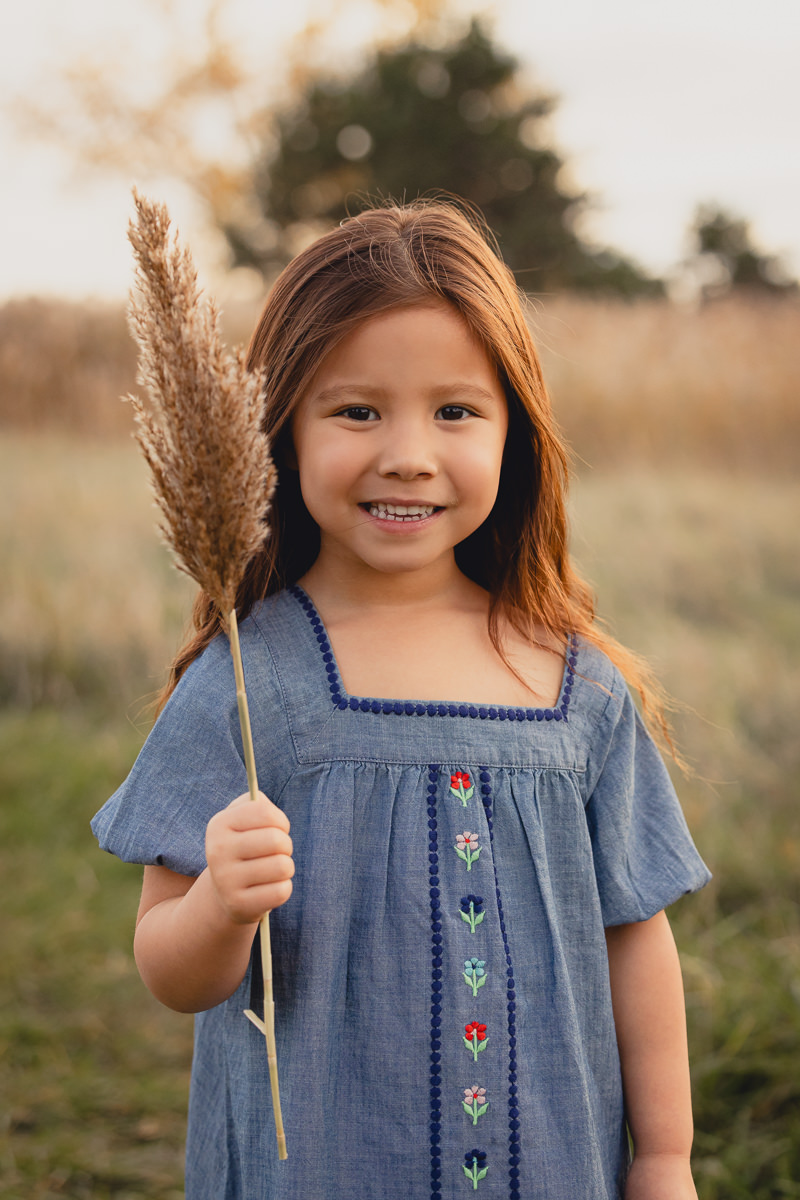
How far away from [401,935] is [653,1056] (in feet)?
1.50

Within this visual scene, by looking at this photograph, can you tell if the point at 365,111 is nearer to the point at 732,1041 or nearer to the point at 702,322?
the point at 702,322

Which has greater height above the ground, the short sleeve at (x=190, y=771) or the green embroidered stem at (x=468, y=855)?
the short sleeve at (x=190, y=771)

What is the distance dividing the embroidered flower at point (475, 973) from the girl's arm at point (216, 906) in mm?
281

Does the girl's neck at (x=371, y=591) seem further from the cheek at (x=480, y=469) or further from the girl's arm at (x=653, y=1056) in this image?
the girl's arm at (x=653, y=1056)

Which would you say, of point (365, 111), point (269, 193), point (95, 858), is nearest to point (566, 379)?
point (95, 858)

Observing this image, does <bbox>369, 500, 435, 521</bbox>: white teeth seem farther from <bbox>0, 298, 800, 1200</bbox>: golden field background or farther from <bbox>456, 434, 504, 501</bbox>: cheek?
<bbox>0, 298, 800, 1200</bbox>: golden field background

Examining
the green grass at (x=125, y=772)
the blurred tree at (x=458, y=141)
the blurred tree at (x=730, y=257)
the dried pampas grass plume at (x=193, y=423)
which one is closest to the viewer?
the dried pampas grass plume at (x=193, y=423)

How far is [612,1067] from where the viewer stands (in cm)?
143

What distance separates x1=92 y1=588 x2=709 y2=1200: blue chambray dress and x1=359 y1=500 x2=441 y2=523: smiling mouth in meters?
0.18

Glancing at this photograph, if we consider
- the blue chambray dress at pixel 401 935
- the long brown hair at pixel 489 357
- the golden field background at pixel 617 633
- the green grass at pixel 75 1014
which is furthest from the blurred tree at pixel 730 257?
the blue chambray dress at pixel 401 935

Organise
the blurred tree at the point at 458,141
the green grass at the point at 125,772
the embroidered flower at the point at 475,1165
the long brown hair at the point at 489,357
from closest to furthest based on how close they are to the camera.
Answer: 1. the embroidered flower at the point at 475,1165
2. the long brown hair at the point at 489,357
3. the green grass at the point at 125,772
4. the blurred tree at the point at 458,141

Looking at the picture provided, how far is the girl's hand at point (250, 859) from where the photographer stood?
1.11 metres

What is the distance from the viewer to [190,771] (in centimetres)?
130

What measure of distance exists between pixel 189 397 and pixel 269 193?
15.6 m
